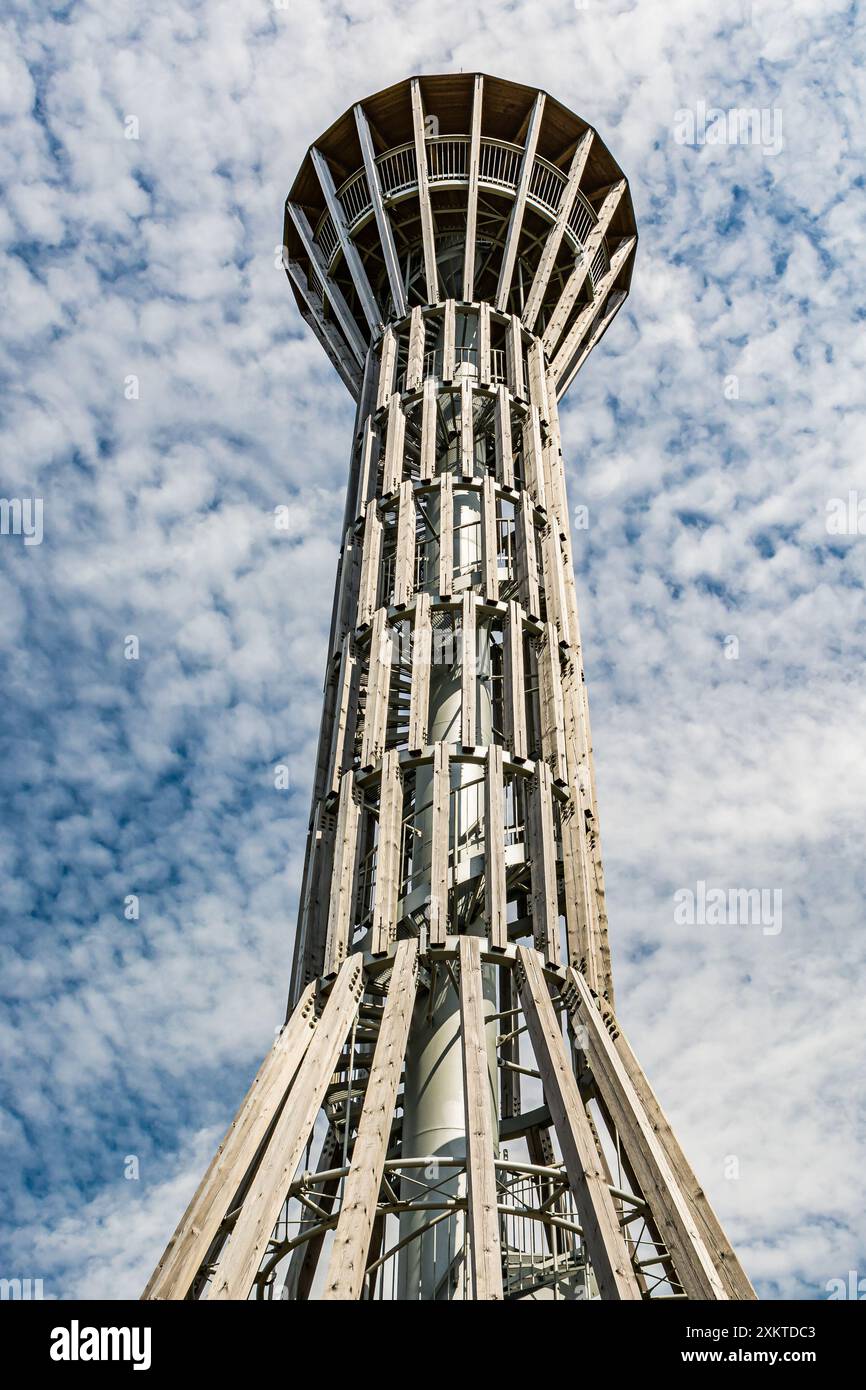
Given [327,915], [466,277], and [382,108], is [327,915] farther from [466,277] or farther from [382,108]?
[382,108]

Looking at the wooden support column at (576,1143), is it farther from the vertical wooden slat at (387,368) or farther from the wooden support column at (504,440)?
the vertical wooden slat at (387,368)

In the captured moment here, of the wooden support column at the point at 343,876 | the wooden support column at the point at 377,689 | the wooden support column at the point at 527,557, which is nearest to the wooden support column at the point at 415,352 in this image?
the wooden support column at the point at 527,557

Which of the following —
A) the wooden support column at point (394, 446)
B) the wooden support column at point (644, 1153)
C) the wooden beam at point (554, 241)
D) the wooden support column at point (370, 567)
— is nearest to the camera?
the wooden support column at point (644, 1153)

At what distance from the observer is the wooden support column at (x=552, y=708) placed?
21.3m

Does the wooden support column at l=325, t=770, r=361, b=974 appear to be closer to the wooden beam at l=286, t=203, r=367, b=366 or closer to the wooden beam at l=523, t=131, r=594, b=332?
the wooden beam at l=523, t=131, r=594, b=332

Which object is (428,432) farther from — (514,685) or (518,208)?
(518,208)

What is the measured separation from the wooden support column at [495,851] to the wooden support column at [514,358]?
9.91 m

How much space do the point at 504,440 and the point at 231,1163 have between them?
15023 mm

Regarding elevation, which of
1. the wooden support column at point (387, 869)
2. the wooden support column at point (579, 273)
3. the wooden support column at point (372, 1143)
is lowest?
the wooden support column at point (372, 1143)

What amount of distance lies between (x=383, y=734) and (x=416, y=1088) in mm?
5876

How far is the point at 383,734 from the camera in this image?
21.5 meters

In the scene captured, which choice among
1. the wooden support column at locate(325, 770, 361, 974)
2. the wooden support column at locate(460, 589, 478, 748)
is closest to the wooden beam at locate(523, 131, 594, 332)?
the wooden support column at locate(460, 589, 478, 748)

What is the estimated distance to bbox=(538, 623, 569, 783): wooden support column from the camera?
69.9ft
